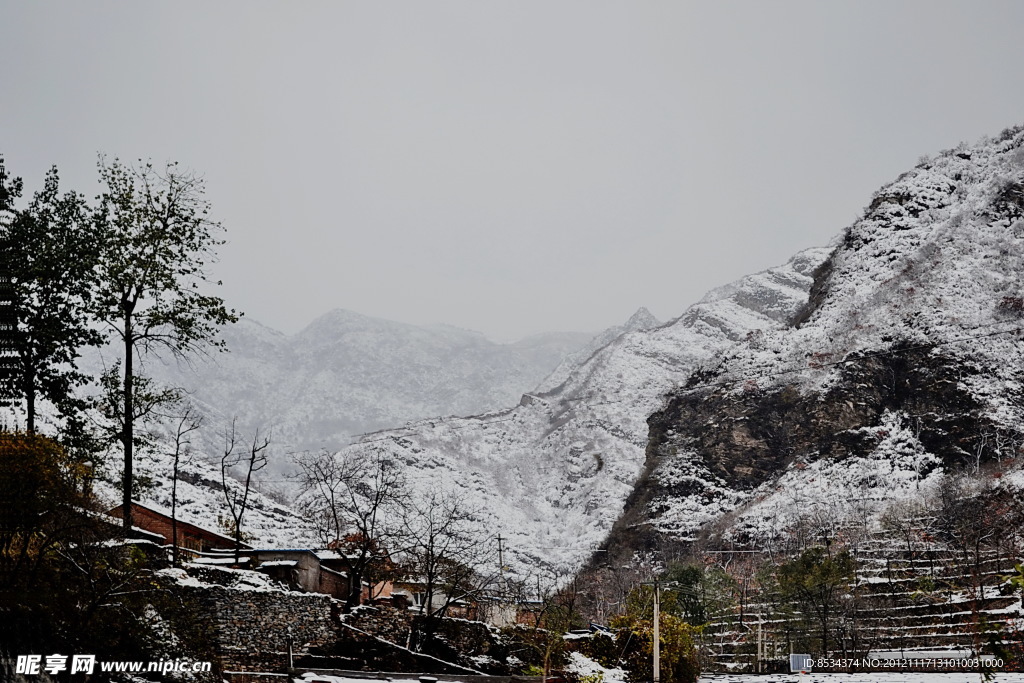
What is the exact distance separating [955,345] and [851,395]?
12884 millimetres

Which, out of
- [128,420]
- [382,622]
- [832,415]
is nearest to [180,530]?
[382,622]

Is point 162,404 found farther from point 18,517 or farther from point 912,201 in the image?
point 912,201

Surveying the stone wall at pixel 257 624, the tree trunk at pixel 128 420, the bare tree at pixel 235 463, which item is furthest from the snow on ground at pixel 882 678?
the tree trunk at pixel 128 420

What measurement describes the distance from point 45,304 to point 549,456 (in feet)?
449

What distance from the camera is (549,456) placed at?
162 meters

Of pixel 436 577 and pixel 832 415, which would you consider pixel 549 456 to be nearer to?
pixel 832 415

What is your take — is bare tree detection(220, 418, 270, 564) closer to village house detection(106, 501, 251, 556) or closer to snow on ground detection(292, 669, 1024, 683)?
village house detection(106, 501, 251, 556)

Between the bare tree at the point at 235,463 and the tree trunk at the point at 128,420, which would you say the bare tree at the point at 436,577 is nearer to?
the bare tree at the point at 235,463

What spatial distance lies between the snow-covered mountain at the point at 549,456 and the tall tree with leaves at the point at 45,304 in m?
87.3

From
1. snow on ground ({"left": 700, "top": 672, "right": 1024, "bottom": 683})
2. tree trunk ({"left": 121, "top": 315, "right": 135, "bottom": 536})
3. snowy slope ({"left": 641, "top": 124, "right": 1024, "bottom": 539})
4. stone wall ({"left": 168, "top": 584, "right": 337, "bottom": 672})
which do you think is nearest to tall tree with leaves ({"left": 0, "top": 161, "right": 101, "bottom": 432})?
tree trunk ({"left": 121, "top": 315, "right": 135, "bottom": 536})

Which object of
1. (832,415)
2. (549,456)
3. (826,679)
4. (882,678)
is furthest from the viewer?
(549,456)

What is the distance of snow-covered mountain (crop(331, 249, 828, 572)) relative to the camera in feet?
424

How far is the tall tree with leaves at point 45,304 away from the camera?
91.0ft

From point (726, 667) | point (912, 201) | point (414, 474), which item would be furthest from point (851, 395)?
point (726, 667)
